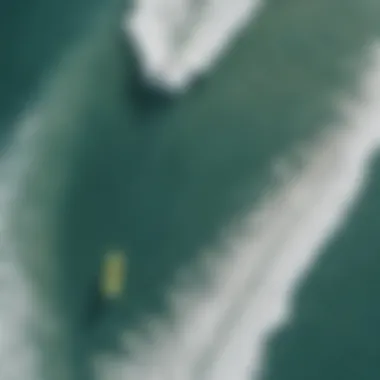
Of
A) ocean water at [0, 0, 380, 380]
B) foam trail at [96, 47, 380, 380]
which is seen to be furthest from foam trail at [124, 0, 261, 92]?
foam trail at [96, 47, 380, 380]

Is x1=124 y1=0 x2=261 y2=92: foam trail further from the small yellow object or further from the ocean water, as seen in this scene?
the small yellow object

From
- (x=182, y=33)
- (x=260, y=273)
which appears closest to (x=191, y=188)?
(x=260, y=273)

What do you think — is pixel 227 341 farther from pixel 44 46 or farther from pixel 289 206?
pixel 44 46

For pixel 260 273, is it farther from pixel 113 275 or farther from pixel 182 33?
pixel 182 33


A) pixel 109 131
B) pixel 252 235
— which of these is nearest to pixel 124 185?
pixel 109 131

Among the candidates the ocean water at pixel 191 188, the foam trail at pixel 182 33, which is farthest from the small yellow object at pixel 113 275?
the foam trail at pixel 182 33

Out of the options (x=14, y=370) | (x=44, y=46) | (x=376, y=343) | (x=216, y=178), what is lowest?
(x=376, y=343)

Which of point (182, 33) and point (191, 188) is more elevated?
point (182, 33)
